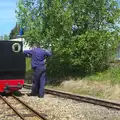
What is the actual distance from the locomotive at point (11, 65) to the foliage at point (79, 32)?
240 inches

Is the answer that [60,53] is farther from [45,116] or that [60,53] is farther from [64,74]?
[45,116]

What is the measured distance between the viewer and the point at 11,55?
14.1 metres

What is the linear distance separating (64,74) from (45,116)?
42.4 feet

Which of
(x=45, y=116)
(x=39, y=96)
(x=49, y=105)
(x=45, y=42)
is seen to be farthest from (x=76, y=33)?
(x=45, y=116)

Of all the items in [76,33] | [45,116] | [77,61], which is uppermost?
[76,33]

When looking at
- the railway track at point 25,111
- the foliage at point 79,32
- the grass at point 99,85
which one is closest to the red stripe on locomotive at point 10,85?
the railway track at point 25,111

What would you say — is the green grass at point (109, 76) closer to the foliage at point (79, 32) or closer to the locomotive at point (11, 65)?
the foliage at point (79, 32)

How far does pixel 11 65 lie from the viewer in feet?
46.5

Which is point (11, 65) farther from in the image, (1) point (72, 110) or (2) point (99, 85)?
(2) point (99, 85)

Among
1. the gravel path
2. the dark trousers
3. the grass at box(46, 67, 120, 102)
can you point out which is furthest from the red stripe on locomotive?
the grass at box(46, 67, 120, 102)

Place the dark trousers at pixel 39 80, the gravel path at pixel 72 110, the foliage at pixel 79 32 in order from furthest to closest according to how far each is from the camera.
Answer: the foliage at pixel 79 32, the dark trousers at pixel 39 80, the gravel path at pixel 72 110

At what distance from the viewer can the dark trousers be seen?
14.6 m

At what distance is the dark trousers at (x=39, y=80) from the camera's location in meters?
14.6

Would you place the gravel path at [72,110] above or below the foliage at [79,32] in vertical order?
below
